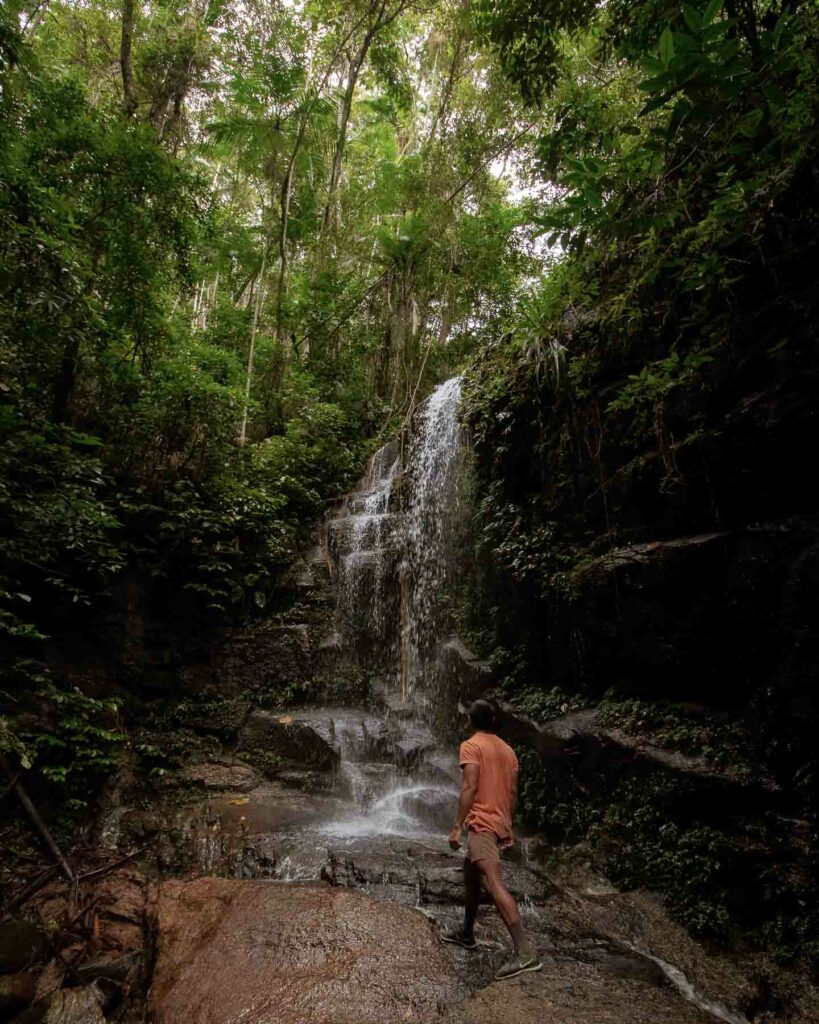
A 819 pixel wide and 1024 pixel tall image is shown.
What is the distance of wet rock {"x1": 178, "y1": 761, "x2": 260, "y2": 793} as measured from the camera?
7.16 metres

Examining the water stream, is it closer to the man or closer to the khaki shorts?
the man

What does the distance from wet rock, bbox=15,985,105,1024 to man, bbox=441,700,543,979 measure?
2286 mm

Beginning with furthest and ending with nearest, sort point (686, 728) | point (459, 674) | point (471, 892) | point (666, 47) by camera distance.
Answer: point (459, 674)
point (686, 728)
point (471, 892)
point (666, 47)

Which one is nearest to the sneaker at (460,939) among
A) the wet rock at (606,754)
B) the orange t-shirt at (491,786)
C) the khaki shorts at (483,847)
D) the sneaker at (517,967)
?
the sneaker at (517,967)

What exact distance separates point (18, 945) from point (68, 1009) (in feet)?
2.78

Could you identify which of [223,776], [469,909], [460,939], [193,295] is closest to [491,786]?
[469,909]

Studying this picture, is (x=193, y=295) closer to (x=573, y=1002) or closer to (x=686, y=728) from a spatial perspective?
(x=686, y=728)

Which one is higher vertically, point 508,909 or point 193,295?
point 193,295

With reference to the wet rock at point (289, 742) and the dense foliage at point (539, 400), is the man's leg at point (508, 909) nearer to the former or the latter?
the dense foliage at point (539, 400)

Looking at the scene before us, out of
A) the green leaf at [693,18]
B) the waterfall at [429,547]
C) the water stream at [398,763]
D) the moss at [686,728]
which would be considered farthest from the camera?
the waterfall at [429,547]

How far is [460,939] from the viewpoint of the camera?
381 centimetres

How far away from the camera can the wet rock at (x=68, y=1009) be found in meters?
3.19

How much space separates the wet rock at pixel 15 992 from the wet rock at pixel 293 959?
2.55ft

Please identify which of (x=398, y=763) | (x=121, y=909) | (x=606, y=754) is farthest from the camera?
(x=398, y=763)
